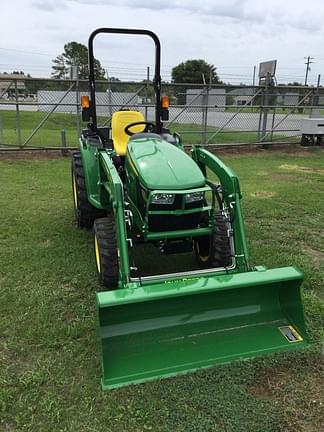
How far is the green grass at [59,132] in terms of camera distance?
38.9 feet

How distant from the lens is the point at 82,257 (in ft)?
13.7

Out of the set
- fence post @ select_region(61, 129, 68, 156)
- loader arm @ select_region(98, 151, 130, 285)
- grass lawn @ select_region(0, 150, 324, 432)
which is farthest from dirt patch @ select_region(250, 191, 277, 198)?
fence post @ select_region(61, 129, 68, 156)

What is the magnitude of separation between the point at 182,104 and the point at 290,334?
1062cm

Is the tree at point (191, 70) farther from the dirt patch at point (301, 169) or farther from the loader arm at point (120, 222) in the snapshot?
the loader arm at point (120, 222)

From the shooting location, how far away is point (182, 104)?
12.6 m

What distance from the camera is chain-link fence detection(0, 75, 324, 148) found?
9.79m

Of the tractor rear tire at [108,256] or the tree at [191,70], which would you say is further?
the tree at [191,70]

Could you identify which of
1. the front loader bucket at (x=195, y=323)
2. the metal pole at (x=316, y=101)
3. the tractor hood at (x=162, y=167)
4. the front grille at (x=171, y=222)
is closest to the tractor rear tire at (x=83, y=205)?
the tractor hood at (x=162, y=167)

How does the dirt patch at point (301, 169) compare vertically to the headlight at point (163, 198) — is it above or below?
below

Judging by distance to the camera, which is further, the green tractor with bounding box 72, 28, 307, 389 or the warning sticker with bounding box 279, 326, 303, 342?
the warning sticker with bounding box 279, 326, 303, 342

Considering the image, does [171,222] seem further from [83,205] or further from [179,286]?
[83,205]

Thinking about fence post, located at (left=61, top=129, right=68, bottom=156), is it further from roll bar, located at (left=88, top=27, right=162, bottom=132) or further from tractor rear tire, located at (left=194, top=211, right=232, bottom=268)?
tractor rear tire, located at (left=194, top=211, right=232, bottom=268)

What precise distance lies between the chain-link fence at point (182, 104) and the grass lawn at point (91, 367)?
534cm

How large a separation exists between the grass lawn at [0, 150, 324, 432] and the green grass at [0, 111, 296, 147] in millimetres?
6885
